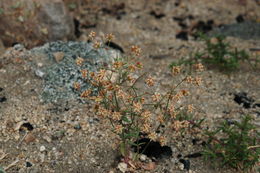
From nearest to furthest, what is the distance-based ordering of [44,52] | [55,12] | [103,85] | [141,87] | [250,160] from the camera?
[103,85], [250,160], [141,87], [44,52], [55,12]

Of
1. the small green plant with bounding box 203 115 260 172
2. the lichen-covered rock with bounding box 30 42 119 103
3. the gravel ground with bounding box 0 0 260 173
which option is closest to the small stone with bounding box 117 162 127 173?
the gravel ground with bounding box 0 0 260 173

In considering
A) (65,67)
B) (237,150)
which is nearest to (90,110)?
(65,67)

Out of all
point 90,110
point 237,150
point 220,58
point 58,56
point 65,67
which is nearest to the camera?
point 237,150

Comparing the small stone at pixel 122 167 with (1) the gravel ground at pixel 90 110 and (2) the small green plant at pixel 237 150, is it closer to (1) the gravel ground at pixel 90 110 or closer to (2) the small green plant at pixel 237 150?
(1) the gravel ground at pixel 90 110

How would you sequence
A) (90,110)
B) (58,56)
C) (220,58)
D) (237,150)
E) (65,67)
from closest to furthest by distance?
(237,150), (90,110), (65,67), (58,56), (220,58)

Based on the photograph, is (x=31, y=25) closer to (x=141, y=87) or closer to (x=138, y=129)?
(x=141, y=87)

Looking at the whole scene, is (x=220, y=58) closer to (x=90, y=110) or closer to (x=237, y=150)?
(x=237, y=150)

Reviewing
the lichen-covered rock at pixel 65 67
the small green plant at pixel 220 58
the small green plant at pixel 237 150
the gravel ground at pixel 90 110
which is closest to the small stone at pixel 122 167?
the gravel ground at pixel 90 110

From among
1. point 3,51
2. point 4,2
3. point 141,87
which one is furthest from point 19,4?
point 141,87

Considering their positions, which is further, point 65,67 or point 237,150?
point 65,67
